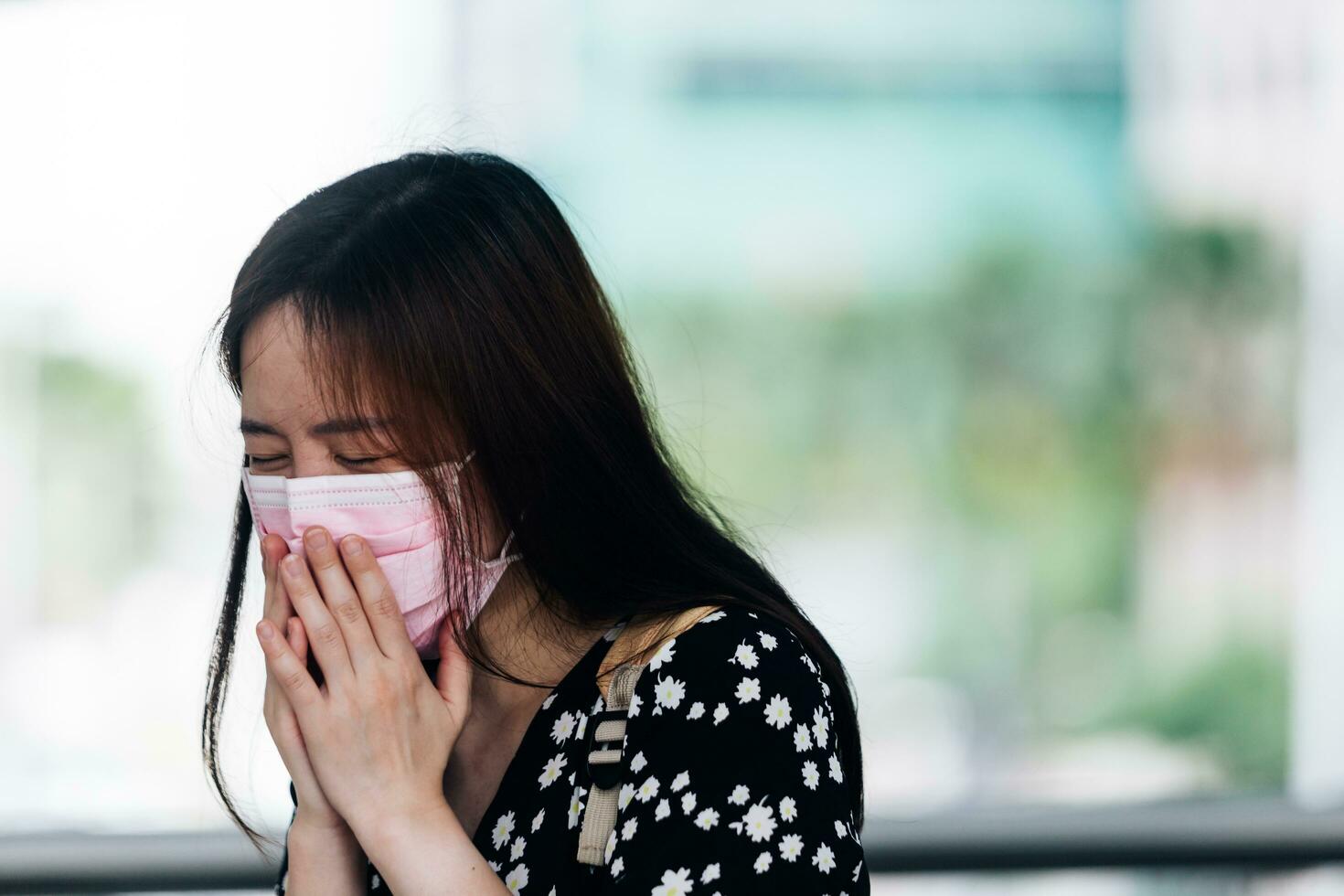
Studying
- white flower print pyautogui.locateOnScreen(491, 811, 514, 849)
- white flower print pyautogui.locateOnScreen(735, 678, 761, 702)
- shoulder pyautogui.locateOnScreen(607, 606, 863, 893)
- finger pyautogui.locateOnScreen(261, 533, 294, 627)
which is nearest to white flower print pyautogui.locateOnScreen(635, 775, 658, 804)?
shoulder pyautogui.locateOnScreen(607, 606, 863, 893)

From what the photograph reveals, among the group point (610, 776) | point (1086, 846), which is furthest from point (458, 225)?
point (1086, 846)

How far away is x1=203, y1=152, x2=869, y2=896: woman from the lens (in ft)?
3.78

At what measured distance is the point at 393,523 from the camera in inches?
48.9

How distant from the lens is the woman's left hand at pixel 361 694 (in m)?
1.19

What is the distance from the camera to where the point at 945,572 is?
362 cm

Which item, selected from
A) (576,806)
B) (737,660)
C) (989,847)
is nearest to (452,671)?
(576,806)

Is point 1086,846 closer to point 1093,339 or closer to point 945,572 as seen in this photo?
point 945,572

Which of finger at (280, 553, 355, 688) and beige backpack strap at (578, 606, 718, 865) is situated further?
finger at (280, 553, 355, 688)

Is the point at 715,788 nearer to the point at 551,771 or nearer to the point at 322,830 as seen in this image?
the point at 551,771

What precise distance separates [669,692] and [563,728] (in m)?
0.18

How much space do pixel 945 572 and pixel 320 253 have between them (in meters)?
2.68

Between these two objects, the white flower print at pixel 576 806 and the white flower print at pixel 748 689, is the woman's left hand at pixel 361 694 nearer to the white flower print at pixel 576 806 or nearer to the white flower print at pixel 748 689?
the white flower print at pixel 576 806

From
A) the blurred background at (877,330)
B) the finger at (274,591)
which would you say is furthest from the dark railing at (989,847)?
the blurred background at (877,330)

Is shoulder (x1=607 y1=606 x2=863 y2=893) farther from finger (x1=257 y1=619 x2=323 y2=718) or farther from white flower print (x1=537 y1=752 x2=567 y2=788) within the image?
finger (x1=257 y1=619 x2=323 y2=718)
